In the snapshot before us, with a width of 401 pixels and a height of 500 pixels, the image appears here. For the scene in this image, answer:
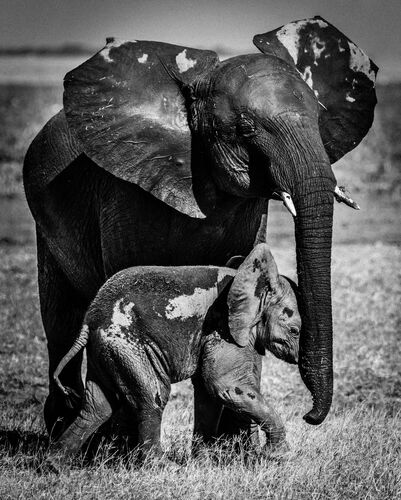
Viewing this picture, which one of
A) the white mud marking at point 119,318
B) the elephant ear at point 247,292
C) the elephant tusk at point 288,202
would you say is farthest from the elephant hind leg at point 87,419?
the elephant tusk at point 288,202

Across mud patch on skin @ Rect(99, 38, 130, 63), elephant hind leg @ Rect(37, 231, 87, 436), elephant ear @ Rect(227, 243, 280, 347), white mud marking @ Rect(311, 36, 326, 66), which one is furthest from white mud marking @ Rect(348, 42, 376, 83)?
elephant hind leg @ Rect(37, 231, 87, 436)

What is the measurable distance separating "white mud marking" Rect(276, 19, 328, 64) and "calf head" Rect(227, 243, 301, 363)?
1.21 m

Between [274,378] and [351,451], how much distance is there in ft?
8.31

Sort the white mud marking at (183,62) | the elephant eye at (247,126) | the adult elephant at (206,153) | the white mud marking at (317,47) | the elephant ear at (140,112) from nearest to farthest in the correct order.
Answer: the adult elephant at (206,153)
the elephant eye at (247,126)
the elephant ear at (140,112)
the white mud marking at (183,62)
the white mud marking at (317,47)

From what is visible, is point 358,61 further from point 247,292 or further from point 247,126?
point 247,292

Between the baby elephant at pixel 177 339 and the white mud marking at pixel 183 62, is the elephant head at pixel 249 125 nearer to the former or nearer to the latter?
the white mud marking at pixel 183 62

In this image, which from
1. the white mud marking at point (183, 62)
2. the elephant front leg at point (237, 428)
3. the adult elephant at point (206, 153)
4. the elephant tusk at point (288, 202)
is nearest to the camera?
the elephant tusk at point (288, 202)

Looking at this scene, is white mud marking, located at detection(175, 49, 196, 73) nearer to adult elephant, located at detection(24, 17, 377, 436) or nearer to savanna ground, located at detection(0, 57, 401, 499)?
adult elephant, located at detection(24, 17, 377, 436)

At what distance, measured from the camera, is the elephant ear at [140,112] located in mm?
6246

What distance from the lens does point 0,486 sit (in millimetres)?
5746

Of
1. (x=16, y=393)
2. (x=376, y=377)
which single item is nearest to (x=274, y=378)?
(x=376, y=377)

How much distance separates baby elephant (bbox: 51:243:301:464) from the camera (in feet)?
19.6

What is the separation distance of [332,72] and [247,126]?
101cm

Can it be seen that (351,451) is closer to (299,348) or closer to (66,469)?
(299,348)
